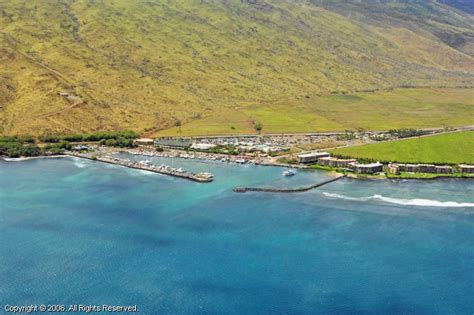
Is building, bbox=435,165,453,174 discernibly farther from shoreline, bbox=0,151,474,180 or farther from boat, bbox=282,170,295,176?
boat, bbox=282,170,295,176

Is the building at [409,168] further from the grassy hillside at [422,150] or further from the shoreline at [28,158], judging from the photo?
the shoreline at [28,158]

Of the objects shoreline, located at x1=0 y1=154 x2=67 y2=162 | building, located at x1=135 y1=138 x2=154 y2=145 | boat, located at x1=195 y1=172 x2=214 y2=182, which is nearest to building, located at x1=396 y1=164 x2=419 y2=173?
boat, located at x1=195 y1=172 x2=214 y2=182

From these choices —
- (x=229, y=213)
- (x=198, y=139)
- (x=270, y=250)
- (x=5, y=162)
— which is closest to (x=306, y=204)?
(x=229, y=213)

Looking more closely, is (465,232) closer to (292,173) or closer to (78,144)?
(292,173)

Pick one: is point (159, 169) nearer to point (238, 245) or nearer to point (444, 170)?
point (238, 245)

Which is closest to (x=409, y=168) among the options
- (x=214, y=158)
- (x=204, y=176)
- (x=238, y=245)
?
(x=204, y=176)
